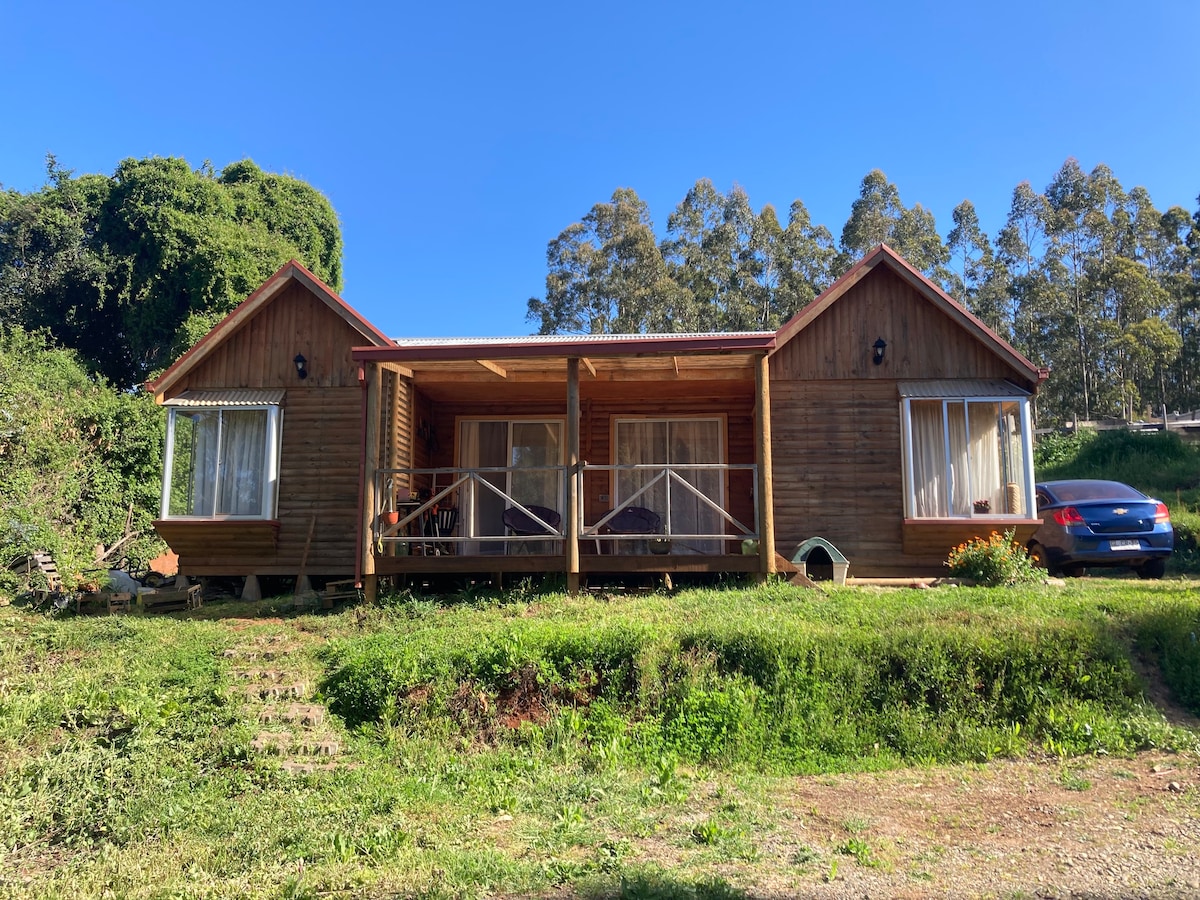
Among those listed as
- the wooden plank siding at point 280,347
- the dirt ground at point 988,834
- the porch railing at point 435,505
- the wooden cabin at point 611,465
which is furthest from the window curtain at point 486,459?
the dirt ground at point 988,834

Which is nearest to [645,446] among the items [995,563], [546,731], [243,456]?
[995,563]

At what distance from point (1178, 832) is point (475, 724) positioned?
16.9ft

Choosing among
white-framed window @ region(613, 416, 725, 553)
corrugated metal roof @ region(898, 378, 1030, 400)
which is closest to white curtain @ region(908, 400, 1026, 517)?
corrugated metal roof @ region(898, 378, 1030, 400)

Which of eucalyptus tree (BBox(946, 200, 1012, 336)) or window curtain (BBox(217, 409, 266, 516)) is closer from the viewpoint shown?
window curtain (BBox(217, 409, 266, 516))

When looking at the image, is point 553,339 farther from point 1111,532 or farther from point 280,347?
point 1111,532

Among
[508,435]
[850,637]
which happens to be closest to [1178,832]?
[850,637]

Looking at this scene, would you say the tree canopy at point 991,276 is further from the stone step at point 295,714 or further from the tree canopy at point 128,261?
the stone step at point 295,714

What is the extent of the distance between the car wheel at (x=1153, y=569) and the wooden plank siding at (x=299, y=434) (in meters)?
11.4

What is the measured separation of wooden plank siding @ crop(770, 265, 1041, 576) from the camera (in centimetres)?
1203

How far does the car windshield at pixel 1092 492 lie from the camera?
1159 centimetres

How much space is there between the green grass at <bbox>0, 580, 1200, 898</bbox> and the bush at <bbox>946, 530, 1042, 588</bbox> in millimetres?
1030

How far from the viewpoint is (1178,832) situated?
5.10 metres

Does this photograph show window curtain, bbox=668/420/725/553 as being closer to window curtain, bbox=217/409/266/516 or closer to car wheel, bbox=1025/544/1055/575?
car wheel, bbox=1025/544/1055/575

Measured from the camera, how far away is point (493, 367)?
38.1 ft
